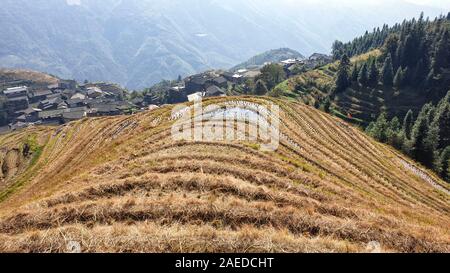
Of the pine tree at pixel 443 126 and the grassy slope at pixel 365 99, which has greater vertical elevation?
the grassy slope at pixel 365 99

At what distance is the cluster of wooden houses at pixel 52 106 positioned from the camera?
371ft

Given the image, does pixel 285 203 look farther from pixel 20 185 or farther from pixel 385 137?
pixel 385 137

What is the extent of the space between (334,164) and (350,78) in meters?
105

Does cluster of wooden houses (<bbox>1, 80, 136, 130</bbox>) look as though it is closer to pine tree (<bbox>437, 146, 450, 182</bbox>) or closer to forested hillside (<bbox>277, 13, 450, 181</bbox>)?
forested hillside (<bbox>277, 13, 450, 181</bbox>)

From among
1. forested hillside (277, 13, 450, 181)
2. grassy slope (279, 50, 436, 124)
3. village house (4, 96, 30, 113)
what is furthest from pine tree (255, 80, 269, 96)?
village house (4, 96, 30, 113)

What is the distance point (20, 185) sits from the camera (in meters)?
30.0

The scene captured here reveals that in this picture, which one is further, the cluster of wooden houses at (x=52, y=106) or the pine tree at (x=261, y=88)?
the pine tree at (x=261, y=88)

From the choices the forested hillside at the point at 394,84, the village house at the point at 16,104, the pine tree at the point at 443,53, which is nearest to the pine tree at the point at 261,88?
the forested hillside at the point at 394,84

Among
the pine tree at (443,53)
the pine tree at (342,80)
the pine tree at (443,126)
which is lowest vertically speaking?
the pine tree at (443,126)

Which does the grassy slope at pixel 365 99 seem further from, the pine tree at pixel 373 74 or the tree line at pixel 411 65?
the tree line at pixel 411 65

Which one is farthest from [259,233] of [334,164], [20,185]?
[20,185]

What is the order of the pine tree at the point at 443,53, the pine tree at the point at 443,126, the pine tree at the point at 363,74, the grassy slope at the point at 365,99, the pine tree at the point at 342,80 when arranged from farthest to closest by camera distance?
the pine tree at the point at 443,53 → the pine tree at the point at 363,74 → the pine tree at the point at 342,80 → the grassy slope at the point at 365,99 → the pine tree at the point at 443,126

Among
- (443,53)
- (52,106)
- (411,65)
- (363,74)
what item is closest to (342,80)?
(363,74)

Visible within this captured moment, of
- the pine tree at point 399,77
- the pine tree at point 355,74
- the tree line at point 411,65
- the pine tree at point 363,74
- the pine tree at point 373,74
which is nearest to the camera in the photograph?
the pine tree at point 399,77
